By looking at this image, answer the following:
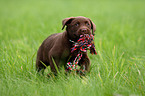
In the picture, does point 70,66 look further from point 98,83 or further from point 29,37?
point 29,37

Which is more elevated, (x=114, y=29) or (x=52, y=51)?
(x=52, y=51)

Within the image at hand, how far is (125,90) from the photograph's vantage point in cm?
308

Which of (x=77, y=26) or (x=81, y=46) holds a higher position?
(x=77, y=26)

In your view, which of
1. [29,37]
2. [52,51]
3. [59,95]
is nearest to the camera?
[59,95]

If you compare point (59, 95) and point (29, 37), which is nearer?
point (59, 95)

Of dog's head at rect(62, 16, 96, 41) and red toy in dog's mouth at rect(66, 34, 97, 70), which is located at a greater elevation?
dog's head at rect(62, 16, 96, 41)

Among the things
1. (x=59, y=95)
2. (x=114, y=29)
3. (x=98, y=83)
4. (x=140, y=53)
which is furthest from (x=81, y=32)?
(x=114, y=29)

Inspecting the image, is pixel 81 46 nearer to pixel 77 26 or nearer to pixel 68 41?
pixel 68 41

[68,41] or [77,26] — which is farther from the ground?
[77,26]

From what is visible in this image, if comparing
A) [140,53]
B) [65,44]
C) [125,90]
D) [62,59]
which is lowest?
[140,53]

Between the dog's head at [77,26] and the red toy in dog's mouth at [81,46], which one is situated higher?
the dog's head at [77,26]

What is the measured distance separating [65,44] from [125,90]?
4.21 feet

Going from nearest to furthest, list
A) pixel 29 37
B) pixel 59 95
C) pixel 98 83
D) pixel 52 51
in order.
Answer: pixel 59 95, pixel 98 83, pixel 52 51, pixel 29 37

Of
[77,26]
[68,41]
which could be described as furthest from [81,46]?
[77,26]
